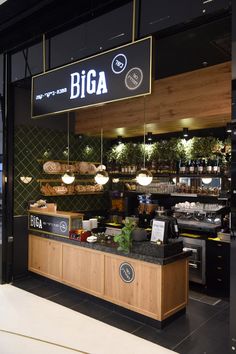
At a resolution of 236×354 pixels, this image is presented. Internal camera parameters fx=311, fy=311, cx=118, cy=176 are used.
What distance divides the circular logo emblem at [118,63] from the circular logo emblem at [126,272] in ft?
9.06

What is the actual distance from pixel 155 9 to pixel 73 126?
490 centimetres

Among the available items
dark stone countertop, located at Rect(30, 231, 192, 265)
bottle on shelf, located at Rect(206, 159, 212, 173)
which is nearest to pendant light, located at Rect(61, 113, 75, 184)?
dark stone countertop, located at Rect(30, 231, 192, 265)

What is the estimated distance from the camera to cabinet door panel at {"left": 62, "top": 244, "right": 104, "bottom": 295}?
5020 mm

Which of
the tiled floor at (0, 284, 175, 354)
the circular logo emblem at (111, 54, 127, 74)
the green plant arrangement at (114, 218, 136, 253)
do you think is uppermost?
the circular logo emblem at (111, 54, 127, 74)

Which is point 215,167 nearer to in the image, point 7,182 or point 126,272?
point 126,272

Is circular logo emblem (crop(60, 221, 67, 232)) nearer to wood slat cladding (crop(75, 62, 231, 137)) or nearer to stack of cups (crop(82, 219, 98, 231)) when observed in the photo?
stack of cups (crop(82, 219, 98, 231))

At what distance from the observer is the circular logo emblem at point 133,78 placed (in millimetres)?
3088

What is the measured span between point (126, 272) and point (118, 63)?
2.94 m

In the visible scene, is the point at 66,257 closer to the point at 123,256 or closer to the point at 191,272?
the point at 123,256

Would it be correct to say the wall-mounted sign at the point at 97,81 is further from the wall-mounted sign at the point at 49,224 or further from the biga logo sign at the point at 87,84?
the wall-mounted sign at the point at 49,224

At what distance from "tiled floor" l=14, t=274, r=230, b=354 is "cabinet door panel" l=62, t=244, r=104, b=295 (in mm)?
176

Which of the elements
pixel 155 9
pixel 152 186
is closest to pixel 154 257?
pixel 155 9

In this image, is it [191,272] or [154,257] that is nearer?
[154,257]

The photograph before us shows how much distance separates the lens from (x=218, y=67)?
201 inches
